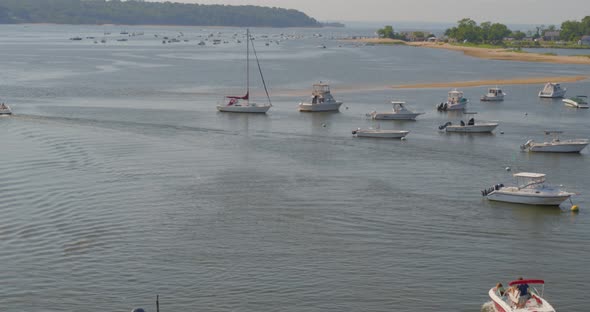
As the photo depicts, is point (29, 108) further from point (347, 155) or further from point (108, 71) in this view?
point (108, 71)

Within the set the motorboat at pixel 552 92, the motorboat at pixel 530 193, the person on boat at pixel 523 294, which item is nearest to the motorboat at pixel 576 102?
the motorboat at pixel 552 92

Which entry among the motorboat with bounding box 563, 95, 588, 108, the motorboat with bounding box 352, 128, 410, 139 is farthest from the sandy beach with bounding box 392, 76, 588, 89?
the motorboat with bounding box 352, 128, 410, 139

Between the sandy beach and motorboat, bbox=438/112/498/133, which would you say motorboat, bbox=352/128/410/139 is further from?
the sandy beach

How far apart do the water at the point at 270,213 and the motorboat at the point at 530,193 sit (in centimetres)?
54

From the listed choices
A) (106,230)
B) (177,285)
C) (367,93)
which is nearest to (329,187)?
(106,230)

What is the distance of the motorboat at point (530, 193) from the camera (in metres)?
43.4

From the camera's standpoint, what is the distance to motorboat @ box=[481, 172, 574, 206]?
142 ft

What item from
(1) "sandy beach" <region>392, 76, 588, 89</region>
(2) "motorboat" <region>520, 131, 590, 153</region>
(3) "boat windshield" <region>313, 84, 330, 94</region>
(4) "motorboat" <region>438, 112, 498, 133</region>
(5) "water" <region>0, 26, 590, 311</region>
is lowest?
(1) "sandy beach" <region>392, 76, 588, 89</region>

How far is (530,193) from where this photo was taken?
43.6 m

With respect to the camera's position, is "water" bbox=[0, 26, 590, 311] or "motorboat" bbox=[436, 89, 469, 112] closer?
"water" bbox=[0, 26, 590, 311]

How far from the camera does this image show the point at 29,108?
79625 mm

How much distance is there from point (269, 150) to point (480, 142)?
16073 millimetres

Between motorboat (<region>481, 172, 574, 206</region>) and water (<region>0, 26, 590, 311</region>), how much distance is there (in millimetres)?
544

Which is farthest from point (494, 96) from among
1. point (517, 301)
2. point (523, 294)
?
point (517, 301)
